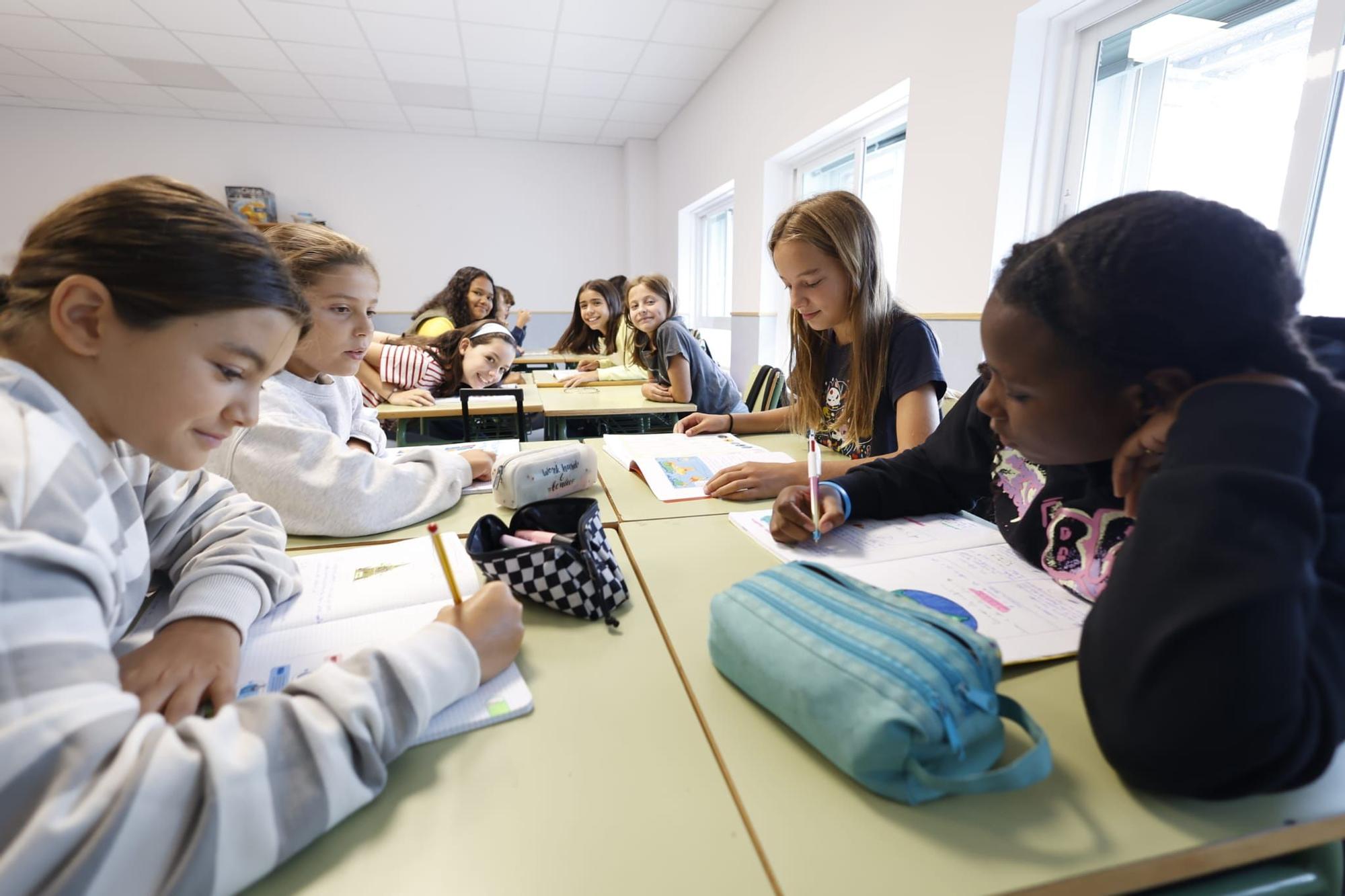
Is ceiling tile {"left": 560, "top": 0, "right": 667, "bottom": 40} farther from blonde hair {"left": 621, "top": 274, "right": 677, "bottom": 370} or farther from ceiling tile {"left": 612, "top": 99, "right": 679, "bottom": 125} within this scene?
blonde hair {"left": 621, "top": 274, "right": 677, "bottom": 370}

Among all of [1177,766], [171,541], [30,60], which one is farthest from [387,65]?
[1177,766]

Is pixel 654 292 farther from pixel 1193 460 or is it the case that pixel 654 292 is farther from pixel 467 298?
pixel 1193 460

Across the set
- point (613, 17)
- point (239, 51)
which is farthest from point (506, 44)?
point (239, 51)

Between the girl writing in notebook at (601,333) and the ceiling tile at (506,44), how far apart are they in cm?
151

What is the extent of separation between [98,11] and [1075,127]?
5.04 meters

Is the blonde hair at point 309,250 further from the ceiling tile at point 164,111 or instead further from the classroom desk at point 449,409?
the ceiling tile at point 164,111

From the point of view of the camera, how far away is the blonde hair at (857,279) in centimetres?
142

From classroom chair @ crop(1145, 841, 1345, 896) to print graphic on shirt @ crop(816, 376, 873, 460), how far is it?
1081mm

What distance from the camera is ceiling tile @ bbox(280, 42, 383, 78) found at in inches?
160

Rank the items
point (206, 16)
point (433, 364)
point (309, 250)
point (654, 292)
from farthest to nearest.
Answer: point (206, 16)
point (654, 292)
point (433, 364)
point (309, 250)

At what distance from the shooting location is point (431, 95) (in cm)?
499

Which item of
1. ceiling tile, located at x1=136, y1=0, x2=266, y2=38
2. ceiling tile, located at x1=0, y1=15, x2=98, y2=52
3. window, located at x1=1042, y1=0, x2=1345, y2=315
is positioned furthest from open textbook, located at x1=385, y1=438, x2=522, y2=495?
ceiling tile, located at x1=0, y1=15, x2=98, y2=52

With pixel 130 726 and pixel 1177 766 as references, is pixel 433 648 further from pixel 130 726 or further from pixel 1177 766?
pixel 1177 766

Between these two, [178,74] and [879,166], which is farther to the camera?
[178,74]
